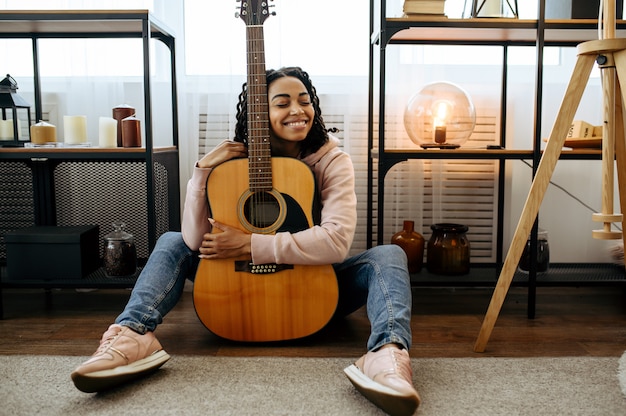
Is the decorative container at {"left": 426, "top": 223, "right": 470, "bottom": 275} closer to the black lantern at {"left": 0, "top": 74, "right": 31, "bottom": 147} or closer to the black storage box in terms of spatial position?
the black storage box

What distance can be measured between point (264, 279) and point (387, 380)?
47 cm

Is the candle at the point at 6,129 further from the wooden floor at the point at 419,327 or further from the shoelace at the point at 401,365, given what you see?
the shoelace at the point at 401,365

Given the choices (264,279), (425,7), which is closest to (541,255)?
(425,7)

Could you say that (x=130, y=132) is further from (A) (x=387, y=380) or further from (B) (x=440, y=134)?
(A) (x=387, y=380)

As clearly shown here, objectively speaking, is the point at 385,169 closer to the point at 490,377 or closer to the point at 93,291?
the point at 490,377

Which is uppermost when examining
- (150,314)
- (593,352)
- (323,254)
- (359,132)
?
(359,132)

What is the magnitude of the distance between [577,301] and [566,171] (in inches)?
19.9

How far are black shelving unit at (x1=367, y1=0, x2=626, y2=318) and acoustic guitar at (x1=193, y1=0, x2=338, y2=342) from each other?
36 centimetres

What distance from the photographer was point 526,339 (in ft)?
5.48

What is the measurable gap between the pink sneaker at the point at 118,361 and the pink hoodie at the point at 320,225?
315 mm

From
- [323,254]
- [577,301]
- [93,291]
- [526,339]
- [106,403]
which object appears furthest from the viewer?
[93,291]

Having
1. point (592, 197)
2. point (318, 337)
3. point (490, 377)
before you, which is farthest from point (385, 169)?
point (592, 197)

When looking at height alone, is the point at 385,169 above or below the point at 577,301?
above

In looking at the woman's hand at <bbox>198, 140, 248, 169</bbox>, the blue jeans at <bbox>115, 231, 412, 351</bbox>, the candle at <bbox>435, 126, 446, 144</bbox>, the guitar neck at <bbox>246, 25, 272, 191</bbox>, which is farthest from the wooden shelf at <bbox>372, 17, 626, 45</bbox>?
the blue jeans at <bbox>115, 231, 412, 351</bbox>
